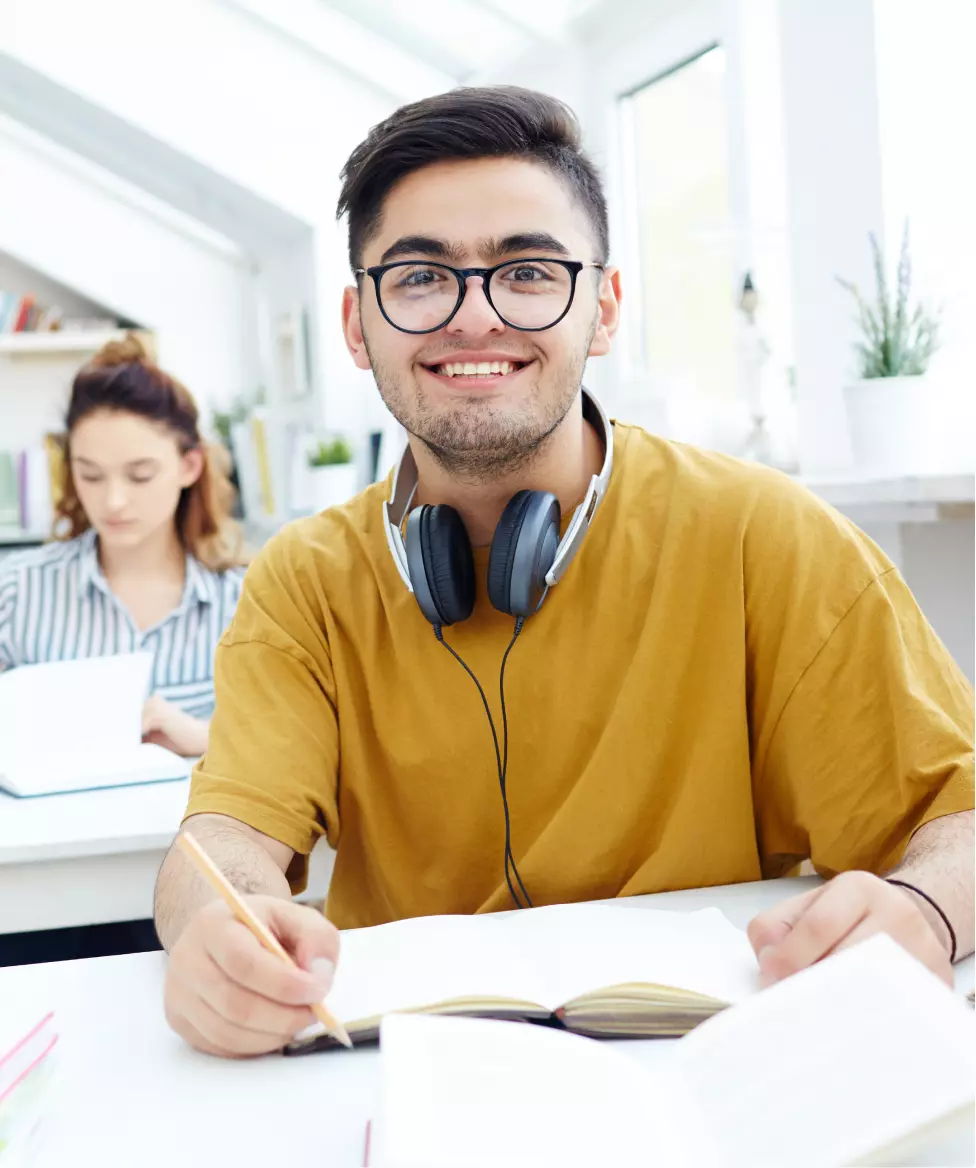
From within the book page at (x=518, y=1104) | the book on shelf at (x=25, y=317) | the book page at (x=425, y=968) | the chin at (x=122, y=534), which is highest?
the book on shelf at (x=25, y=317)

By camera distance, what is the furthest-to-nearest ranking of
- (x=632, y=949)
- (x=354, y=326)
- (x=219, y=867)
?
(x=354, y=326) < (x=219, y=867) < (x=632, y=949)

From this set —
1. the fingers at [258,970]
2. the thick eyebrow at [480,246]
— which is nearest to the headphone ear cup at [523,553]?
the thick eyebrow at [480,246]

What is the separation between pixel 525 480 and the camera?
1239 mm

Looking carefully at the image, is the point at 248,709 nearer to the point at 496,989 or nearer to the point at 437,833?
the point at 437,833

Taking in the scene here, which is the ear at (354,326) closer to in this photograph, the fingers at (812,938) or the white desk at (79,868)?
the white desk at (79,868)

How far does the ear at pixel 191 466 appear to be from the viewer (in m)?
→ 2.34

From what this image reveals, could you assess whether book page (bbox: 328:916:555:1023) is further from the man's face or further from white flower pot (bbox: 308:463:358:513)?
white flower pot (bbox: 308:463:358:513)

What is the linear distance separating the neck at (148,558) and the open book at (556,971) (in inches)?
59.1

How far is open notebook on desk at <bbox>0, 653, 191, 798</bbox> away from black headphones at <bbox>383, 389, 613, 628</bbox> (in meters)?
0.66

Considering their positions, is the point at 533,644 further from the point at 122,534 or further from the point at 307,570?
the point at 122,534

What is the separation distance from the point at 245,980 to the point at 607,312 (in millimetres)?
820

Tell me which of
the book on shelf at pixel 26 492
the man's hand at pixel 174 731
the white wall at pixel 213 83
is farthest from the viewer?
the book on shelf at pixel 26 492

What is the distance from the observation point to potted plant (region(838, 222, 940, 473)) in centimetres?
169

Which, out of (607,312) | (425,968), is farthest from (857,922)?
(607,312)
